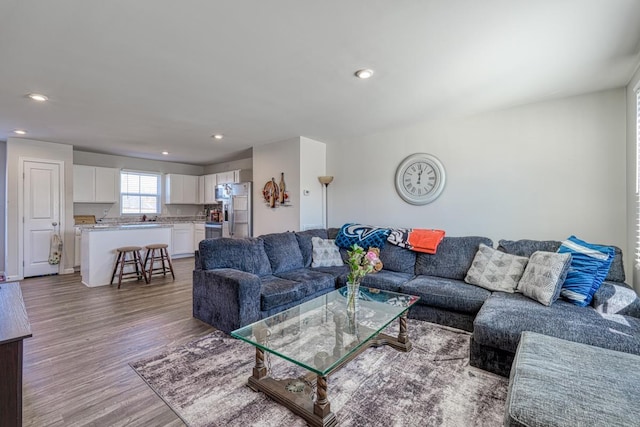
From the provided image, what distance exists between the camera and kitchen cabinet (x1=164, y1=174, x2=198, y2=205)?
7262mm

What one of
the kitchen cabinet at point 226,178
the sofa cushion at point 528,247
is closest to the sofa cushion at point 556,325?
the sofa cushion at point 528,247

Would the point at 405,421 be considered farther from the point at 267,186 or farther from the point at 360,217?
the point at 267,186

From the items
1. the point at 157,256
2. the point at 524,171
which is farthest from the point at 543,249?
the point at 157,256

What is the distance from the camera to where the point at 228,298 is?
2787 mm

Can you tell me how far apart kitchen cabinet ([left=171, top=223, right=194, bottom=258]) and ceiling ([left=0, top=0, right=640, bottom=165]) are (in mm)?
3551

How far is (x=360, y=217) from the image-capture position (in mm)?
4840

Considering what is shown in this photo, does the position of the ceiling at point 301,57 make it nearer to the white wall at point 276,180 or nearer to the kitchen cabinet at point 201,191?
the white wall at point 276,180

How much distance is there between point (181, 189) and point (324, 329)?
6.53 m

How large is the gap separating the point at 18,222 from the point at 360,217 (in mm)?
5739

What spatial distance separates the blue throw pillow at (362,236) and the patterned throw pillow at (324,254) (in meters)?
0.17

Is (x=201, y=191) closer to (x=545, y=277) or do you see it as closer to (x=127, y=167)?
(x=127, y=167)

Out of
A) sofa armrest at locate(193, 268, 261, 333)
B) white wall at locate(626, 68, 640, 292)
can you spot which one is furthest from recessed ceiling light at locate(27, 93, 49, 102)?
white wall at locate(626, 68, 640, 292)

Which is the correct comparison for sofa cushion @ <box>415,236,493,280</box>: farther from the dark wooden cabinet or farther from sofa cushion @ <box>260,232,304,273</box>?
the dark wooden cabinet

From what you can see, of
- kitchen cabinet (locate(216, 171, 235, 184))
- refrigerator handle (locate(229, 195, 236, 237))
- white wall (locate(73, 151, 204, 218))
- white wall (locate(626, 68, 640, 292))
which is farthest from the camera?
kitchen cabinet (locate(216, 171, 235, 184))
